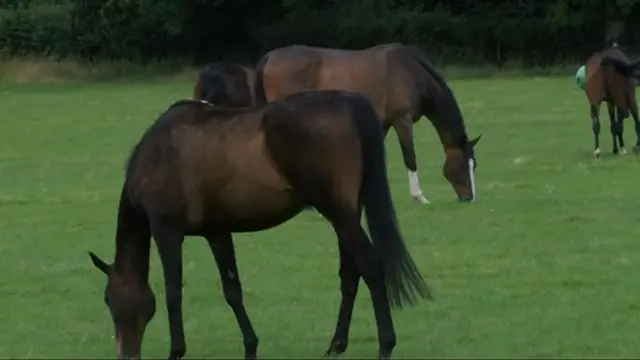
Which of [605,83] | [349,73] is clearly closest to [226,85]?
[349,73]

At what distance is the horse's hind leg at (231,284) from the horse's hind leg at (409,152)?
7578 mm

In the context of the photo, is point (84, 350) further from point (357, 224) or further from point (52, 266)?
point (52, 266)

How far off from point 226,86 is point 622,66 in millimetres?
5926

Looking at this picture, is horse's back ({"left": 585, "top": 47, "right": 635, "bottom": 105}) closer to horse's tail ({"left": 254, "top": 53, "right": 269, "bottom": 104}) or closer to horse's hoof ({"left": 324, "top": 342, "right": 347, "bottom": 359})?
horse's tail ({"left": 254, "top": 53, "right": 269, "bottom": 104})

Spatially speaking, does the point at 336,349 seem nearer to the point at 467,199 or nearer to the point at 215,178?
the point at 215,178

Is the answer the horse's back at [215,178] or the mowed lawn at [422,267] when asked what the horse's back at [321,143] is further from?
the mowed lawn at [422,267]

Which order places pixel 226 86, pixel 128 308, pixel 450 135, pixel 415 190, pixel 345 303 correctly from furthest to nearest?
pixel 226 86 → pixel 415 190 → pixel 450 135 → pixel 345 303 → pixel 128 308

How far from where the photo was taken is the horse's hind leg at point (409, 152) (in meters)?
16.0

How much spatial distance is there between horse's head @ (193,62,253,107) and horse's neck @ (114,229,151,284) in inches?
421

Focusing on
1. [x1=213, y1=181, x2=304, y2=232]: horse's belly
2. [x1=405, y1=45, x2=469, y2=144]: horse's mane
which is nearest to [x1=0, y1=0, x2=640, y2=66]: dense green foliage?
[x1=405, y1=45, x2=469, y2=144]: horse's mane

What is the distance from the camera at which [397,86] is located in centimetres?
1609

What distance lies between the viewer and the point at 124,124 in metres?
29.6

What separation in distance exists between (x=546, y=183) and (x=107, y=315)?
28.7 feet

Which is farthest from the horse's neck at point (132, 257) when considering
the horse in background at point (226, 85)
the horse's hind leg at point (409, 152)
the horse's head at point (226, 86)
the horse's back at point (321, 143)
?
the horse's head at point (226, 86)
